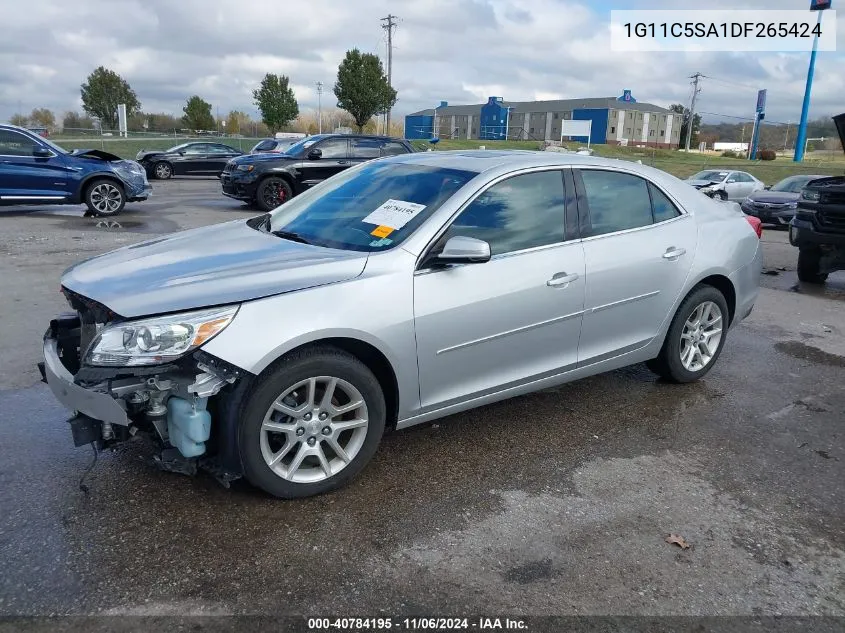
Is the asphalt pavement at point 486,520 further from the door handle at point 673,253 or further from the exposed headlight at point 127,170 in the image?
the exposed headlight at point 127,170

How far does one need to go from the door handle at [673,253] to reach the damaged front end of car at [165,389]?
9.74 ft

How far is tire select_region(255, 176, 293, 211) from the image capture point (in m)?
15.0

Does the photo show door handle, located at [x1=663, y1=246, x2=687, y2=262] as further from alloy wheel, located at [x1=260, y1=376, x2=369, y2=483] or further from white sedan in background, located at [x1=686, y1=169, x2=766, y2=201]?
white sedan in background, located at [x1=686, y1=169, x2=766, y2=201]

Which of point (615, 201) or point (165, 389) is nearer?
point (165, 389)

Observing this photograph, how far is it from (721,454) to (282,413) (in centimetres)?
261

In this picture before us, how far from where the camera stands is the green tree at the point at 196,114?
200 feet

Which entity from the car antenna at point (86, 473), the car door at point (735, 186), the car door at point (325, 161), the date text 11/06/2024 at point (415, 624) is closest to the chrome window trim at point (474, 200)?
the date text 11/06/2024 at point (415, 624)

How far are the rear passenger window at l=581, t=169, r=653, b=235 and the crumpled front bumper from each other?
287cm

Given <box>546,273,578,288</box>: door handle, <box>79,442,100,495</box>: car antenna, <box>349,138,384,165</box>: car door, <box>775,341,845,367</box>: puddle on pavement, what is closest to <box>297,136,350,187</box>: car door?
<box>349,138,384,165</box>: car door

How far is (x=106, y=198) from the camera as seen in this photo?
13.6 m

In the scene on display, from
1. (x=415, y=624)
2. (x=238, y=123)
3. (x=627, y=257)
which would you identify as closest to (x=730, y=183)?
(x=627, y=257)

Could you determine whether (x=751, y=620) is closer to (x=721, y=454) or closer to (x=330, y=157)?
(x=721, y=454)

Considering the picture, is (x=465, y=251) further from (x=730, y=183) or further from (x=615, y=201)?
(x=730, y=183)

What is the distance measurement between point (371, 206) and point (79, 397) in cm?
190
